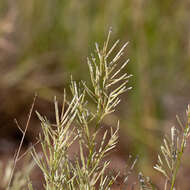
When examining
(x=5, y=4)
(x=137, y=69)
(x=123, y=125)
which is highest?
(x=5, y=4)

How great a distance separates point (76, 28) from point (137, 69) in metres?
0.53

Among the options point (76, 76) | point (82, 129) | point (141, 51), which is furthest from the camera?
point (76, 76)

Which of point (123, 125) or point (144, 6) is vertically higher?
point (144, 6)

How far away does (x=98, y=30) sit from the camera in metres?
2.83

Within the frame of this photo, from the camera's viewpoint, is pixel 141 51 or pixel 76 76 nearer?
pixel 141 51

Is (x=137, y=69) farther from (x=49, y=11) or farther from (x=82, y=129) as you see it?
(x=82, y=129)

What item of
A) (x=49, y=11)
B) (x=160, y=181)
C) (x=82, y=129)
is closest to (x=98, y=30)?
(x=49, y=11)

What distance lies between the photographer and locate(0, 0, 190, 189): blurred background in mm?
2721

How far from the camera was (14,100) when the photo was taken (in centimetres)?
305

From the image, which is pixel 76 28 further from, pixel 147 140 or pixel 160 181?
pixel 160 181

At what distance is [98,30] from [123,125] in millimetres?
525

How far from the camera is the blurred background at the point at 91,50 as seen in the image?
2.72 metres

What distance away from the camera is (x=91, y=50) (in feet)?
9.00

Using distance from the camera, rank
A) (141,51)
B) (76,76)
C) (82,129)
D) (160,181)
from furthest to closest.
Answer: (76,76) < (141,51) < (160,181) < (82,129)
